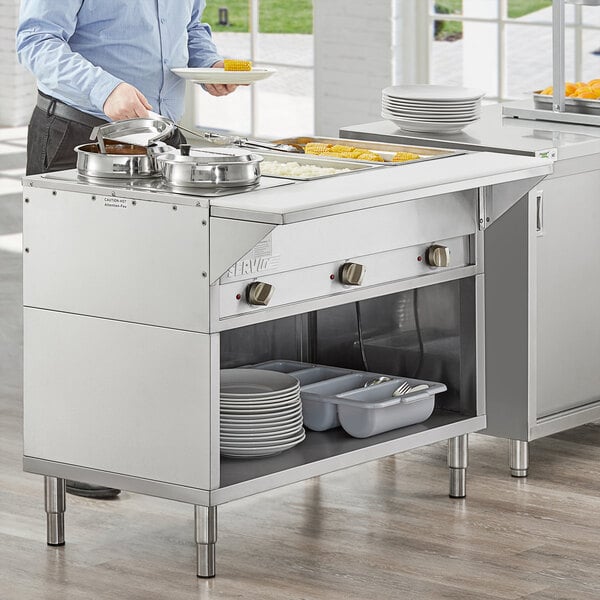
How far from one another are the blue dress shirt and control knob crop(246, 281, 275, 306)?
73 centimetres

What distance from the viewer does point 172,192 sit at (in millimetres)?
3375

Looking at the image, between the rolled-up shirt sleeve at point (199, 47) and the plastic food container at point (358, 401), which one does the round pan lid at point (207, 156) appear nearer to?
the plastic food container at point (358, 401)

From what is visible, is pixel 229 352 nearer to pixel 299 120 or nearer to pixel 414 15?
pixel 414 15

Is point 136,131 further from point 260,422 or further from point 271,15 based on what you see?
point 271,15

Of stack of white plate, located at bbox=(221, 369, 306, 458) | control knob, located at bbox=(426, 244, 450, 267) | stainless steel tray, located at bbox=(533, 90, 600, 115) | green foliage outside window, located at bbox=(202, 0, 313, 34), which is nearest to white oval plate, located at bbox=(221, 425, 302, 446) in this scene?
stack of white plate, located at bbox=(221, 369, 306, 458)

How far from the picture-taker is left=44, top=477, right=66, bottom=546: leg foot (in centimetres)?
371

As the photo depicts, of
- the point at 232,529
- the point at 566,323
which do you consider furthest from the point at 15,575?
the point at 566,323

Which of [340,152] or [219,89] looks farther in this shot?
[219,89]

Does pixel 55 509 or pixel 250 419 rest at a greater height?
pixel 250 419

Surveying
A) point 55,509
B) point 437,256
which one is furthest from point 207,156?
point 55,509

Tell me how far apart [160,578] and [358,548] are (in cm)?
52

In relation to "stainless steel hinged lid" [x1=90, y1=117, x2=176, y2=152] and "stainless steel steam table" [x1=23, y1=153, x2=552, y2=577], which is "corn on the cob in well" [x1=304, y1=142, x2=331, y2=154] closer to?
"stainless steel steam table" [x1=23, y1=153, x2=552, y2=577]

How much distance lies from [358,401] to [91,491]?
31.9 inches

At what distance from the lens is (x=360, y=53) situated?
8.24m
